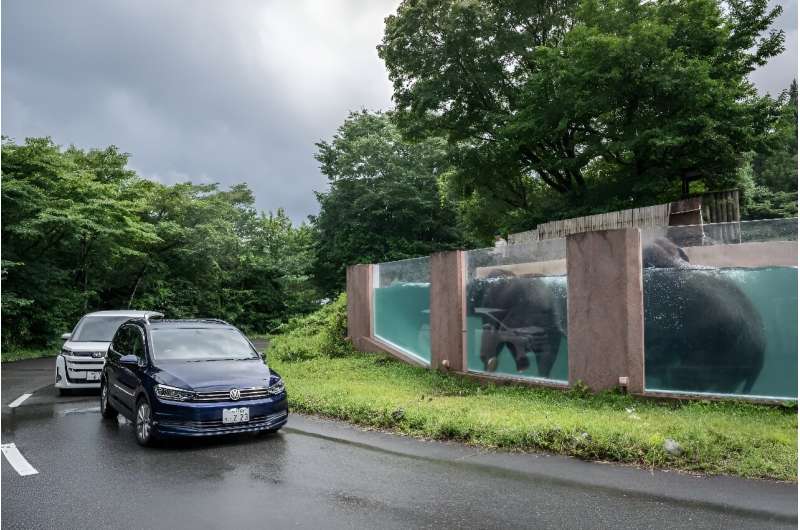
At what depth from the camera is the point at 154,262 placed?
3491cm

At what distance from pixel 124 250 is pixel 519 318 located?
2304 cm

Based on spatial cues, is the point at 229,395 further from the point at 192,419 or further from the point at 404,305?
the point at 404,305

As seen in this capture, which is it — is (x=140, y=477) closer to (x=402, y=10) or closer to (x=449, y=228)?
(x=402, y=10)

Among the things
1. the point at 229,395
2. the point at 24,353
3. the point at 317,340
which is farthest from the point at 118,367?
the point at 24,353

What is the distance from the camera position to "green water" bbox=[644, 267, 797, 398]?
856 cm

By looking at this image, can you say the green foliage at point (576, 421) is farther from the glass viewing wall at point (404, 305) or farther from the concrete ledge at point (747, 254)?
the glass viewing wall at point (404, 305)

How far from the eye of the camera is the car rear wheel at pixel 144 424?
26.5ft

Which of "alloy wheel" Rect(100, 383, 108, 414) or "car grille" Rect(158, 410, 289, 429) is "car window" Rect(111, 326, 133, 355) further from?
"car grille" Rect(158, 410, 289, 429)

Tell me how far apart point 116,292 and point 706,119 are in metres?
30.3

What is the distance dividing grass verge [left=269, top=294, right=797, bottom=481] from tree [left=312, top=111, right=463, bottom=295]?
2686 centimetres

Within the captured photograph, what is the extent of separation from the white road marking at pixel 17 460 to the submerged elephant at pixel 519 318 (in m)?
7.58

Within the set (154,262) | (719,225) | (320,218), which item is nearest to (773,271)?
(719,225)

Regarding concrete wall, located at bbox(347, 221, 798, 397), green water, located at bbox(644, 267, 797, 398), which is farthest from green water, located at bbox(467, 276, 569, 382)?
green water, located at bbox(644, 267, 797, 398)

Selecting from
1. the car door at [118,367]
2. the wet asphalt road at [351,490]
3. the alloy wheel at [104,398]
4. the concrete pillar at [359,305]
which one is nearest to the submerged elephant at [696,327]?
the wet asphalt road at [351,490]
